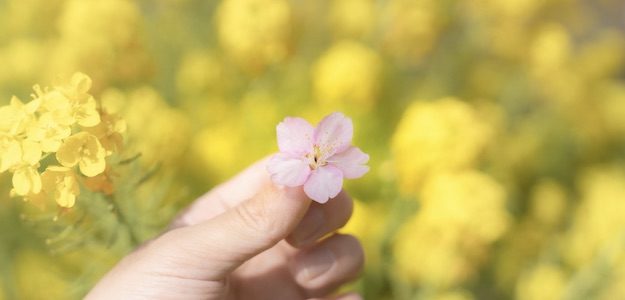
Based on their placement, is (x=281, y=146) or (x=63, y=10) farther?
(x=63, y=10)

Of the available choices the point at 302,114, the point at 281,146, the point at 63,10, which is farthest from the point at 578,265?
the point at 63,10

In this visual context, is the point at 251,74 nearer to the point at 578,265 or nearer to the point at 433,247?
the point at 433,247

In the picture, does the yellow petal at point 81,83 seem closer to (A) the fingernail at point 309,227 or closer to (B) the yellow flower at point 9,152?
(B) the yellow flower at point 9,152

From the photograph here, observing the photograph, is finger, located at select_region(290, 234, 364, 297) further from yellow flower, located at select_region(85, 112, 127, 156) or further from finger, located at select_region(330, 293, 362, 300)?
yellow flower, located at select_region(85, 112, 127, 156)

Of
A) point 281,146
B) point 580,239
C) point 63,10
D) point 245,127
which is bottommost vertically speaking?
point 281,146

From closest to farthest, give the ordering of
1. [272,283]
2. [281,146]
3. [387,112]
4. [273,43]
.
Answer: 1. [281,146]
2. [272,283]
3. [273,43]
4. [387,112]

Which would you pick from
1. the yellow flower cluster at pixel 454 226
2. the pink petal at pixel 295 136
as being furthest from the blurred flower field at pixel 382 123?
the pink petal at pixel 295 136

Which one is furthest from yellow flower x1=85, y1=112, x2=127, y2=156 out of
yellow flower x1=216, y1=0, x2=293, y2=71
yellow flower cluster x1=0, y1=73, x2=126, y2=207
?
yellow flower x1=216, y1=0, x2=293, y2=71
